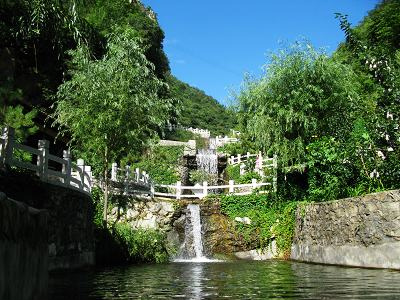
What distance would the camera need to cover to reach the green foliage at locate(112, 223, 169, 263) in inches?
625

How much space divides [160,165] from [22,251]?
3013cm

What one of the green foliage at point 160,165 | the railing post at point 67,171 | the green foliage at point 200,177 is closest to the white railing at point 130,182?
the green foliage at point 160,165

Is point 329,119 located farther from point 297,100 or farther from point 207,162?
point 207,162

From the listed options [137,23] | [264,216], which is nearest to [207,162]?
[137,23]

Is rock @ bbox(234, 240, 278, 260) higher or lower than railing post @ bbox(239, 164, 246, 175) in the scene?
lower

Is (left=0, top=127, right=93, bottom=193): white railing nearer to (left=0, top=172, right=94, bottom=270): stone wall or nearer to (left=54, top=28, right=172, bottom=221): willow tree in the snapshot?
(left=0, top=172, right=94, bottom=270): stone wall

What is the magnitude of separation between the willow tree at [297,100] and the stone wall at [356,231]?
16.9 feet

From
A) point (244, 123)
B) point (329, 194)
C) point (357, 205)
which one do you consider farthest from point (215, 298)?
point (244, 123)

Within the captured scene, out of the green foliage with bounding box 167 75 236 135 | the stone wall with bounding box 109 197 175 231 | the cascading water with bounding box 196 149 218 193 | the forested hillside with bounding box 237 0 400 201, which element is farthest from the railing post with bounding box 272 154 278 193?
the green foliage with bounding box 167 75 236 135

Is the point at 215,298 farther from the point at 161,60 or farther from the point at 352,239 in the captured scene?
the point at 161,60

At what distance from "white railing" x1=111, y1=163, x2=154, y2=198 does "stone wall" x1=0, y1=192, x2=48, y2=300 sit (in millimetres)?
16645

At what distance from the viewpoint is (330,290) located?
7.14 meters

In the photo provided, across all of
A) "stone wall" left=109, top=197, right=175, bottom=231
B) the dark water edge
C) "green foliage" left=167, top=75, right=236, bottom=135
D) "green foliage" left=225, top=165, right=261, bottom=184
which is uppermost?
"green foliage" left=167, top=75, right=236, bottom=135

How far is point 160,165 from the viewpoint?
33.8 metres
